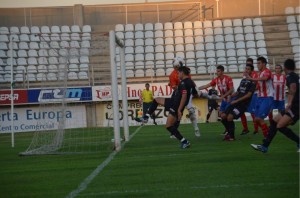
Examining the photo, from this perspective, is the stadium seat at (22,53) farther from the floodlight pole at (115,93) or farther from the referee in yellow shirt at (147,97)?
the floodlight pole at (115,93)

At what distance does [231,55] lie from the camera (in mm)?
30891

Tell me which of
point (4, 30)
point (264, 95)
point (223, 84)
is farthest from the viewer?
point (4, 30)

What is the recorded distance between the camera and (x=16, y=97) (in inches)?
1057

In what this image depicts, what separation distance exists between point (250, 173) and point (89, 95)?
62.8 ft

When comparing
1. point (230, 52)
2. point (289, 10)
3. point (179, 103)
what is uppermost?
point (289, 10)

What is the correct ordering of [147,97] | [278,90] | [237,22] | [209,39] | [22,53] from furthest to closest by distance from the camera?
[237,22]
[209,39]
[22,53]
[147,97]
[278,90]

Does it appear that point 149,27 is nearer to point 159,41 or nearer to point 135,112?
point 159,41

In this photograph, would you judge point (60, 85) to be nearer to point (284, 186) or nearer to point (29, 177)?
point (29, 177)

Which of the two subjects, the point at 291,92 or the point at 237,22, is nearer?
the point at 291,92

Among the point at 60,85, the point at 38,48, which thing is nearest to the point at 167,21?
the point at 38,48

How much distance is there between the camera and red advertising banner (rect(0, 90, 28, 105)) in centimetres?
2672

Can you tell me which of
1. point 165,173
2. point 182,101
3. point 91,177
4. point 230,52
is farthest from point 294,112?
point 230,52

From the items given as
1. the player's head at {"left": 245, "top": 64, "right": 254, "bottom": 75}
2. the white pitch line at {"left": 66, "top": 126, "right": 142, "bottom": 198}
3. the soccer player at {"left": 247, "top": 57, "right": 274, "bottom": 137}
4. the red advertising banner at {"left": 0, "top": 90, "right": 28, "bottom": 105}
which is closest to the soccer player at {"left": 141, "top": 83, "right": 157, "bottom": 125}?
the red advertising banner at {"left": 0, "top": 90, "right": 28, "bottom": 105}

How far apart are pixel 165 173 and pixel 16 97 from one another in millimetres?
18719
